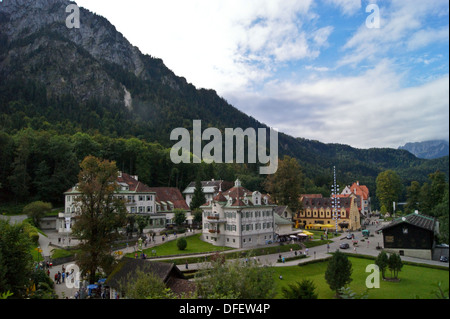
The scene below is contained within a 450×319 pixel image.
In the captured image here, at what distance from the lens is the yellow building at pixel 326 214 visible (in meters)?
71.8

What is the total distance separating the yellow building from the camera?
7181 cm

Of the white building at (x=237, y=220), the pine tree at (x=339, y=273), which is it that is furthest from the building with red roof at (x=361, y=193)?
the pine tree at (x=339, y=273)

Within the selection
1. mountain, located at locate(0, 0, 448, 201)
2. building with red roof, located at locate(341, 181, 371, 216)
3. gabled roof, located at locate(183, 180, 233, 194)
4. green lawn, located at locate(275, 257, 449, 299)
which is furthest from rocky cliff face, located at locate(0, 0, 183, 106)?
green lawn, located at locate(275, 257, 449, 299)

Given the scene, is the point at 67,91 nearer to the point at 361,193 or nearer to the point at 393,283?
the point at 361,193

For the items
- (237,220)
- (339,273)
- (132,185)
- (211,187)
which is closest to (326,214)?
(211,187)

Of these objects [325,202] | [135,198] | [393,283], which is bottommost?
[393,283]

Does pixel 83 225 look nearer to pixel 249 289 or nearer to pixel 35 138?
pixel 249 289

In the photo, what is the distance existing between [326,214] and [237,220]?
34044mm

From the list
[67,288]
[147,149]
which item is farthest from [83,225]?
[147,149]

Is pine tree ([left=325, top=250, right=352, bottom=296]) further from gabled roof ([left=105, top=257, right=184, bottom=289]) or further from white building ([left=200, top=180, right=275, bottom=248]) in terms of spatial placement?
white building ([left=200, top=180, right=275, bottom=248])

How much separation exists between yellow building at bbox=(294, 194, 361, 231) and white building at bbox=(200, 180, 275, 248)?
Result: 24.1m

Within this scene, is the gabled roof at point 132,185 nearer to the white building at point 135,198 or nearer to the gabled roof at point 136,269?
the white building at point 135,198

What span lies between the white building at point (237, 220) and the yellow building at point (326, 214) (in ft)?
79.0

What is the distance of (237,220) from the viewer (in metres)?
46.3
